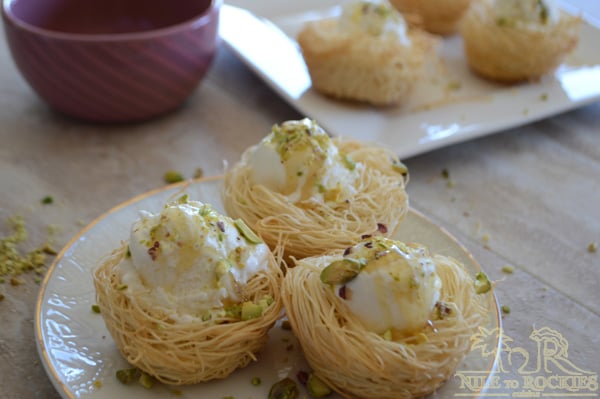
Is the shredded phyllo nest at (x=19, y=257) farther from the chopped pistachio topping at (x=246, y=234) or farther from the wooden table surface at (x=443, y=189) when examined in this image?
the chopped pistachio topping at (x=246, y=234)

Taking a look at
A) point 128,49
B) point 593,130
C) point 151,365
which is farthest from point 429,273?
point 593,130

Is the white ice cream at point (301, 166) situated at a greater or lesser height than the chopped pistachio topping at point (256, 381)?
greater

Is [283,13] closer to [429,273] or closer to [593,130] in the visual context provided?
[593,130]

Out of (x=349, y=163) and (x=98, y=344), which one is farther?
(x=349, y=163)

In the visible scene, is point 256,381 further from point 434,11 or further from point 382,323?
point 434,11

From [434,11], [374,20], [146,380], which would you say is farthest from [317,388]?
[434,11]

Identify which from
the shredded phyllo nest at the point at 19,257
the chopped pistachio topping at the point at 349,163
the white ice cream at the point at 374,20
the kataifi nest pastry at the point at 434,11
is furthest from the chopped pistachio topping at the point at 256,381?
the kataifi nest pastry at the point at 434,11

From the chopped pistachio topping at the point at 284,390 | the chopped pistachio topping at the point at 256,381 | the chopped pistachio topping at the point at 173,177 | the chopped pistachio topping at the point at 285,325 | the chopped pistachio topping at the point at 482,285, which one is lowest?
the chopped pistachio topping at the point at 173,177

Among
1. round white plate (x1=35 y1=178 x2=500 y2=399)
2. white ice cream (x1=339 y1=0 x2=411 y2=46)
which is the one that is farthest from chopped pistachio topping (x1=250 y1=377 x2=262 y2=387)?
white ice cream (x1=339 y1=0 x2=411 y2=46)

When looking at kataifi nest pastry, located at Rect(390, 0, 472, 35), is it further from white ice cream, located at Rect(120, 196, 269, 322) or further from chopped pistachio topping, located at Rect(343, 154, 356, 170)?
white ice cream, located at Rect(120, 196, 269, 322)
